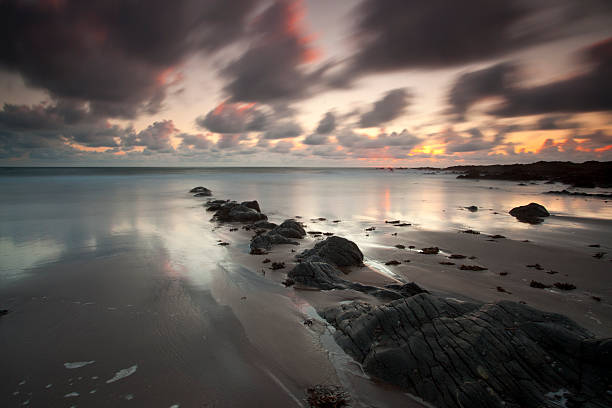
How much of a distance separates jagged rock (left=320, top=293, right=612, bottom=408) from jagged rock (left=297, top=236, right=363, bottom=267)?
523cm

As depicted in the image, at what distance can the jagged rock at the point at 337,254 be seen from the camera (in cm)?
1141

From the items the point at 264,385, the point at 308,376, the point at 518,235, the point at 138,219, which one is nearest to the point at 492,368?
the point at 308,376

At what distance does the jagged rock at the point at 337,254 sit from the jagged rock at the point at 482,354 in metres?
5.23

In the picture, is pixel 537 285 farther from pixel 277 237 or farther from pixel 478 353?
pixel 277 237

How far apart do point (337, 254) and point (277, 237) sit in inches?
179

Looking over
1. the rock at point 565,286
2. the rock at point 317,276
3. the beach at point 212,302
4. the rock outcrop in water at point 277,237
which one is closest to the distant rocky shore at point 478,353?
the beach at point 212,302

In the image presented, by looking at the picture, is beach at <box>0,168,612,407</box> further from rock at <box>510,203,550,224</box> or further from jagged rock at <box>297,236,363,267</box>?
A: rock at <box>510,203,550,224</box>

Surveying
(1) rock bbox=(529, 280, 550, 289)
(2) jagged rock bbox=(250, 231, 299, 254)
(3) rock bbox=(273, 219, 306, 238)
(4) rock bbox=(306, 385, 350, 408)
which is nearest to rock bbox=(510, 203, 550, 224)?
(1) rock bbox=(529, 280, 550, 289)

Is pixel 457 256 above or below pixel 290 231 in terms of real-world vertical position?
below

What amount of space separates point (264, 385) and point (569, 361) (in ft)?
16.8

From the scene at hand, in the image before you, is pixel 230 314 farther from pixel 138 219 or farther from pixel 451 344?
pixel 138 219

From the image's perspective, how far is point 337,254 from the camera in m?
11.6

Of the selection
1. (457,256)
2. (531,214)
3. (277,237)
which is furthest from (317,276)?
(531,214)

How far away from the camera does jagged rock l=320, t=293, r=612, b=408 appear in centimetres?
432
